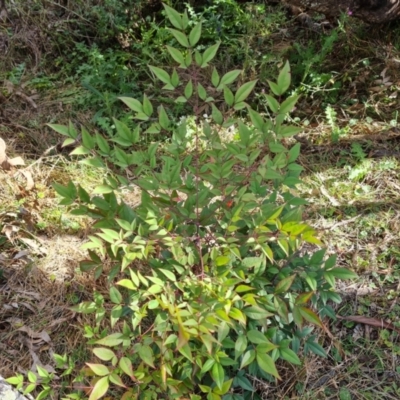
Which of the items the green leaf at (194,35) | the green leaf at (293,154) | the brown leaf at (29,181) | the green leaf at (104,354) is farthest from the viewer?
the brown leaf at (29,181)

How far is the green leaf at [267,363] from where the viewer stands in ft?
5.66

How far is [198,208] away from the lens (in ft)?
6.78

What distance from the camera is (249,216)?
193cm

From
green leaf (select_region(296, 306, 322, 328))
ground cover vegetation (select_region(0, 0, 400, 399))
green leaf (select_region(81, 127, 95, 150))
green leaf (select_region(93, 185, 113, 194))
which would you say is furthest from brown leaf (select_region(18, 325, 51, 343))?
green leaf (select_region(296, 306, 322, 328))

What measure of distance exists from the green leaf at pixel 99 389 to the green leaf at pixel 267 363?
0.54 metres

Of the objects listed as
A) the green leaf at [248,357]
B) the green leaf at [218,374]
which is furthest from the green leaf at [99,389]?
the green leaf at [248,357]

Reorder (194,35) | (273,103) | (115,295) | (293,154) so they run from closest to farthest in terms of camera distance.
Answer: (194,35) < (273,103) < (115,295) < (293,154)

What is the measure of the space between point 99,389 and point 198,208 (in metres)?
0.79

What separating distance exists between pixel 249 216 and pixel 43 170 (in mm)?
1877

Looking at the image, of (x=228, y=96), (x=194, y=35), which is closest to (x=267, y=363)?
(x=228, y=96)

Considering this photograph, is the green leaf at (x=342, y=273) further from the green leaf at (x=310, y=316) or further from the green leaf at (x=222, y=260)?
the green leaf at (x=222, y=260)

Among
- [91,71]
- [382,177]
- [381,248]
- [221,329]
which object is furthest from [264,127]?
[91,71]

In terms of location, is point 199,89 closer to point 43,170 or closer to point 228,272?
point 228,272

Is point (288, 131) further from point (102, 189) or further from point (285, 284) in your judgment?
point (102, 189)
